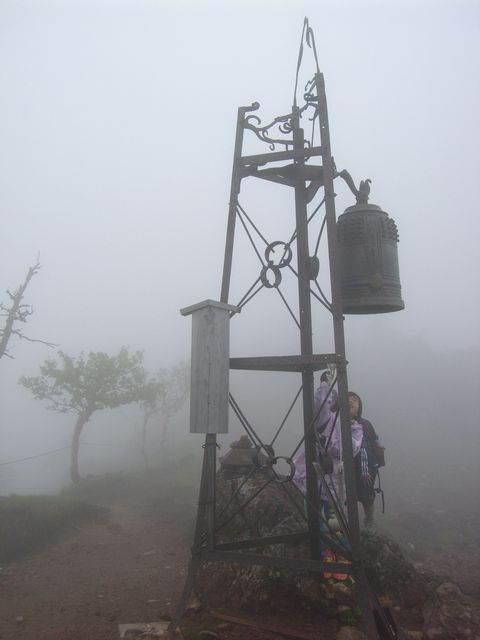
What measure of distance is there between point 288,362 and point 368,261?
165cm

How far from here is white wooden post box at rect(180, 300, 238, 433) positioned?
4.86 m

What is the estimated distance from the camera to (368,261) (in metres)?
5.21

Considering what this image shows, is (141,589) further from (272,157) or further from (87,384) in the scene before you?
(87,384)

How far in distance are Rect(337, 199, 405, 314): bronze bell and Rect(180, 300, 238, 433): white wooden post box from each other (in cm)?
159

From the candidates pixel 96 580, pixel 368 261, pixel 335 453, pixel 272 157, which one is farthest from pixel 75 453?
pixel 368 261

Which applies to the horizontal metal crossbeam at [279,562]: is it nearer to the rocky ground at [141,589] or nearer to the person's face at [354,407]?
the rocky ground at [141,589]

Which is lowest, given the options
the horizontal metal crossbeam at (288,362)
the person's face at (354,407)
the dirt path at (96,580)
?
the dirt path at (96,580)

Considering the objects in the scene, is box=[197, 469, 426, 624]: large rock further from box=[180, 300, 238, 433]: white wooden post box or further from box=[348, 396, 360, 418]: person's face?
box=[348, 396, 360, 418]: person's face

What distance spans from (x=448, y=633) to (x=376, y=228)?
15.5 ft

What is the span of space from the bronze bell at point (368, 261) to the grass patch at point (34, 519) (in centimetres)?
1014

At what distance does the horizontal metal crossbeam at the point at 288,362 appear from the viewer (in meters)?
4.76

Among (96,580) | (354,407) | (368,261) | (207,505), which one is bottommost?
(96,580)

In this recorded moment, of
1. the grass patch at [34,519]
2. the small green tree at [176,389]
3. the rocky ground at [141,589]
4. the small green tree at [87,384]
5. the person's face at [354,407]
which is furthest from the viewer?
the small green tree at [176,389]

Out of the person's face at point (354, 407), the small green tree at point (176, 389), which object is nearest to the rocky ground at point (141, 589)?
the person's face at point (354, 407)
